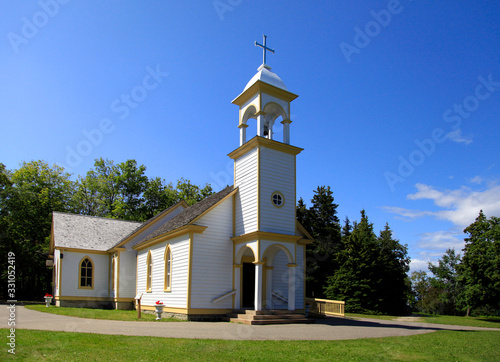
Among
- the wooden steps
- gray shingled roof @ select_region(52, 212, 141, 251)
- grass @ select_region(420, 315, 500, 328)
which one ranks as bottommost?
grass @ select_region(420, 315, 500, 328)

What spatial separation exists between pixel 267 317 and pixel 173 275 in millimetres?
6132

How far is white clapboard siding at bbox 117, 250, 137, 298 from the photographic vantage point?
27422mm

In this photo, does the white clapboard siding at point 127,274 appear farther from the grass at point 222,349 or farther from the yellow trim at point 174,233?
the grass at point 222,349

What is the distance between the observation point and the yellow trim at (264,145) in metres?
19.6

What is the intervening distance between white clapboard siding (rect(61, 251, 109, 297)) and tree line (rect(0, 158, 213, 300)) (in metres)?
14.2

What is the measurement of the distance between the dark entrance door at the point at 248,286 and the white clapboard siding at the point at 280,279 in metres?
1.23

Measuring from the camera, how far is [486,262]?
28.8 m

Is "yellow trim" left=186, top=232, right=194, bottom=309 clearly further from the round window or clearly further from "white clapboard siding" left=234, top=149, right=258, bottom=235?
the round window

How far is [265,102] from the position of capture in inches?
813

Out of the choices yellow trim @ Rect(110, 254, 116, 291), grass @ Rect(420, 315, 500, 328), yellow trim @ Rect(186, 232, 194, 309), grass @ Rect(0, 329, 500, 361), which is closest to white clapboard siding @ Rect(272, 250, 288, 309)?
yellow trim @ Rect(186, 232, 194, 309)

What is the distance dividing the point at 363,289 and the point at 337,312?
280 inches

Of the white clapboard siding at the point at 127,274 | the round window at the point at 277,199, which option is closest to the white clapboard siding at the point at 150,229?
the white clapboard siding at the point at 127,274

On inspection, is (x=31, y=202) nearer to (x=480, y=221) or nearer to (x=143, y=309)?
(x=143, y=309)

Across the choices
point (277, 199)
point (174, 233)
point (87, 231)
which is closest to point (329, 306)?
point (277, 199)
